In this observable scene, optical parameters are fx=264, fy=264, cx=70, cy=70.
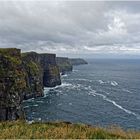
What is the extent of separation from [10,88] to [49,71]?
86242 millimetres

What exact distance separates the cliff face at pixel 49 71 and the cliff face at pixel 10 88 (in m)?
73.8

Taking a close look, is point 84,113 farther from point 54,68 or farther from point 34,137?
point 54,68

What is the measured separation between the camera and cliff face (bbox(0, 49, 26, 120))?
80.5m

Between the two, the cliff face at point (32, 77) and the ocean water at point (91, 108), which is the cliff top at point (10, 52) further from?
the cliff face at point (32, 77)

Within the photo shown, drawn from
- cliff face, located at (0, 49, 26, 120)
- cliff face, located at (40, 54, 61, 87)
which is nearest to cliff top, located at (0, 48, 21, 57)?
cliff face, located at (0, 49, 26, 120)

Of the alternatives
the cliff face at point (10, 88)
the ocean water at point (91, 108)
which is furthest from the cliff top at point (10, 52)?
the ocean water at point (91, 108)

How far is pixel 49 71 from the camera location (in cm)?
16800

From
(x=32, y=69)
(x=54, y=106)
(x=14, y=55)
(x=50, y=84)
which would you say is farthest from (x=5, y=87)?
(x=50, y=84)

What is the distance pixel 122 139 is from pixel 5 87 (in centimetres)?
7069

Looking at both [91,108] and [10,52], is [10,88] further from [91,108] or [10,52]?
[91,108]

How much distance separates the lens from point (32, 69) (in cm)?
13675

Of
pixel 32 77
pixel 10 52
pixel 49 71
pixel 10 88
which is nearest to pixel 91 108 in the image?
pixel 10 88

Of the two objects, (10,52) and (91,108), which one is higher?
(10,52)

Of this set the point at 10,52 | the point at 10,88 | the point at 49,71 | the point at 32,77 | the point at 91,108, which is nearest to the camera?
the point at 10,88
